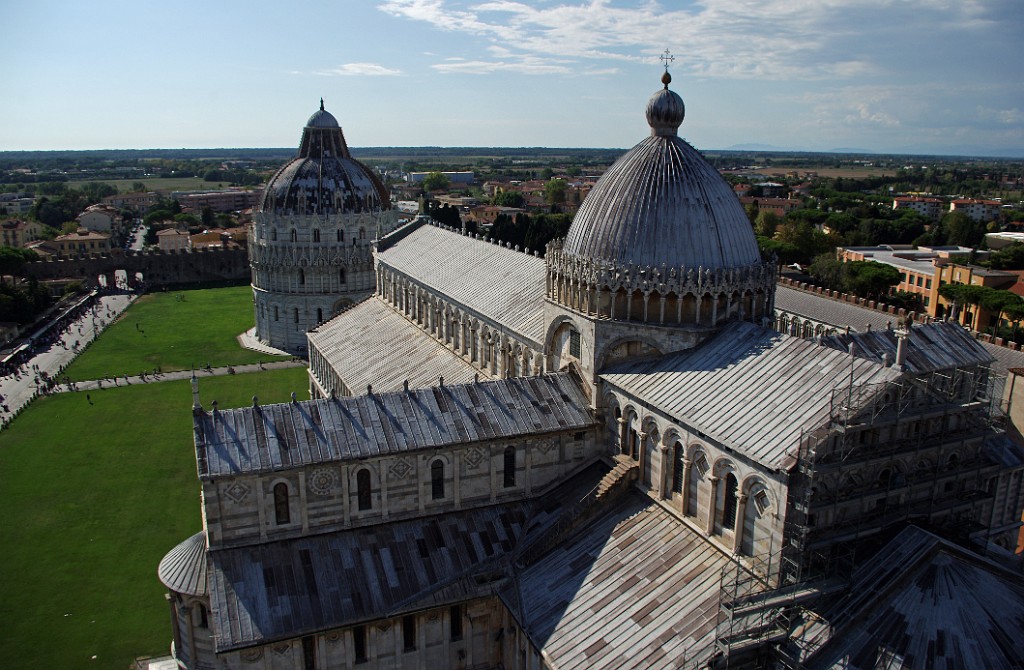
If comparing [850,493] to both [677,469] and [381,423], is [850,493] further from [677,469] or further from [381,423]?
[381,423]

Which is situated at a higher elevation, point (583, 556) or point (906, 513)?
point (906, 513)

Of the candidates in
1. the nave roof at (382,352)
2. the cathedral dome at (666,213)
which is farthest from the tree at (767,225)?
the cathedral dome at (666,213)

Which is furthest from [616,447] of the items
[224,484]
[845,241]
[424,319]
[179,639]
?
[845,241]

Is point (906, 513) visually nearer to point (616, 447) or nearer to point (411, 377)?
point (616, 447)

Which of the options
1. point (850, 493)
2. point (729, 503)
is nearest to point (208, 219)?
point (729, 503)

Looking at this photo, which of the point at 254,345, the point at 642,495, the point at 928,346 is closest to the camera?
the point at 928,346

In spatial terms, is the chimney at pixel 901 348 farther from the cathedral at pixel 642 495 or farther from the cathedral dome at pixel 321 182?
the cathedral dome at pixel 321 182
